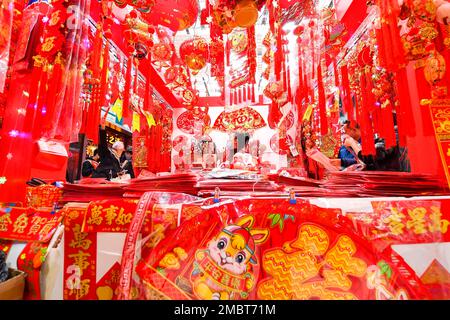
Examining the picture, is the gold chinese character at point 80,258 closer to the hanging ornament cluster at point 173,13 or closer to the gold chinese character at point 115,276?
the gold chinese character at point 115,276

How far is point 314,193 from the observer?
3.26 ft

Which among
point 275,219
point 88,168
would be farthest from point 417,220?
point 88,168

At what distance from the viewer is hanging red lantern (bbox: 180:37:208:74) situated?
126 inches

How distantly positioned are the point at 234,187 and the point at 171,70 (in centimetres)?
329

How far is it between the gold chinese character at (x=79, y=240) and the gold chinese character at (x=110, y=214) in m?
0.10

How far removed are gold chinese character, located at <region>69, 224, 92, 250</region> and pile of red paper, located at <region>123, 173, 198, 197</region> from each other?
26 cm

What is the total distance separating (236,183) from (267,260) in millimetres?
505

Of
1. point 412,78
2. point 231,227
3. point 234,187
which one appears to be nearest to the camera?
point 231,227

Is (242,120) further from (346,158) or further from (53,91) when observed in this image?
(53,91)

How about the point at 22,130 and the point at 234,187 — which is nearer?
the point at 234,187

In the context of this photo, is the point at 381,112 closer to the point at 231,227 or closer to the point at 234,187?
the point at 234,187

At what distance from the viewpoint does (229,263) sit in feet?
2.16

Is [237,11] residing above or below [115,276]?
above
